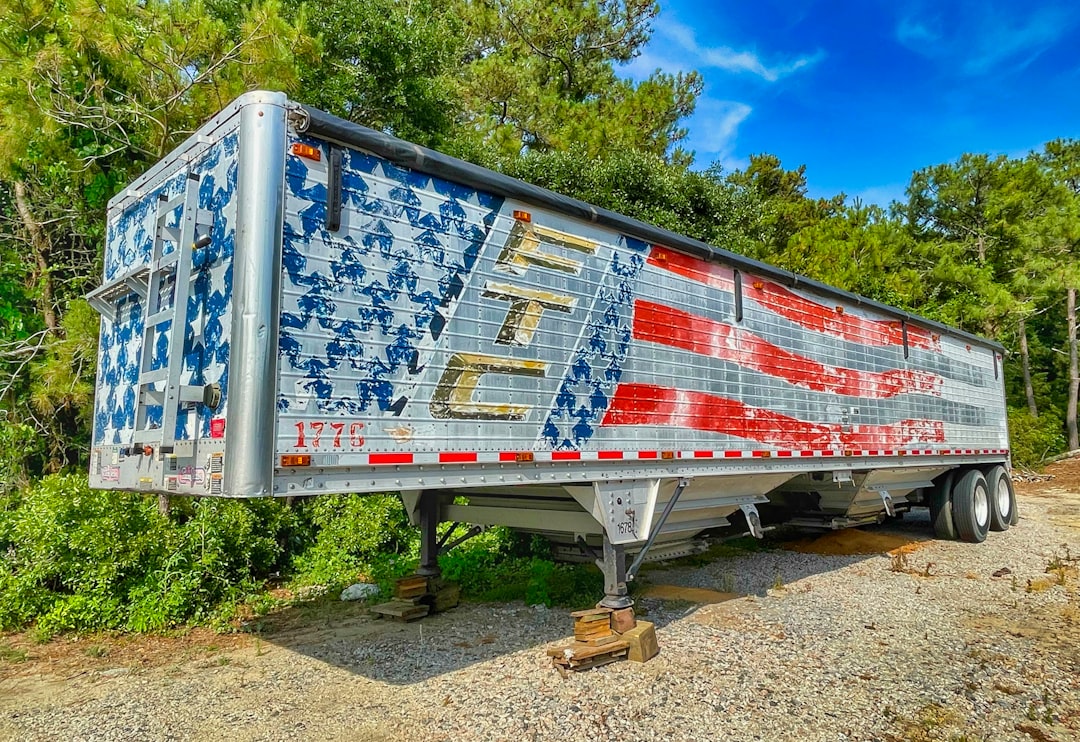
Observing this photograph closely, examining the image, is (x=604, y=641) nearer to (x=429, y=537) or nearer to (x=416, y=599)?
(x=416, y=599)

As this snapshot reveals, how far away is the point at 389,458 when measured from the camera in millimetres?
4426

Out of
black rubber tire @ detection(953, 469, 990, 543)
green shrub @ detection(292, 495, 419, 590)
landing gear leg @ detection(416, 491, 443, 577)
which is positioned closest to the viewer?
landing gear leg @ detection(416, 491, 443, 577)

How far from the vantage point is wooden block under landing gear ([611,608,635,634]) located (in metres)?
5.98

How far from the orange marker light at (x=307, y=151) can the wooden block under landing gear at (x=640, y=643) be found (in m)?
4.34

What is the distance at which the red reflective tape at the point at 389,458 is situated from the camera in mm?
4336

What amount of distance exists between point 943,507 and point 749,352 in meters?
6.97

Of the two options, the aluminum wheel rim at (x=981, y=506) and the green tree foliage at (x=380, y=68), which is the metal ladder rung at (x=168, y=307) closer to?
the green tree foliage at (x=380, y=68)

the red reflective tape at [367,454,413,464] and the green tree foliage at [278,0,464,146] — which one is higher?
the green tree foliage at [278,0,464,146]

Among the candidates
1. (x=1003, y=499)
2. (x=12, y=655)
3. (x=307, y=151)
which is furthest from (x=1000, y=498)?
(x=12, y=655)

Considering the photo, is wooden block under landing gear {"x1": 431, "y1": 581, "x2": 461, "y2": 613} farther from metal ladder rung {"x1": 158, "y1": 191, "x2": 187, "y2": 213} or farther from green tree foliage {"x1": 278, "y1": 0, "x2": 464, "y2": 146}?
green tree foliage {"x1": 278, "y1": 0, "x2": 464, "y2": 146}

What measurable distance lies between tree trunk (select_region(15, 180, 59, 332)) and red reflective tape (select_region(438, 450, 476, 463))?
27.9 ft

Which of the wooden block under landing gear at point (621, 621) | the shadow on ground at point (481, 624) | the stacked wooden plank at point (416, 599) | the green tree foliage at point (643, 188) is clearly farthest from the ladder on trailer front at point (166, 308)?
the green tree foliage at point (643, 188)

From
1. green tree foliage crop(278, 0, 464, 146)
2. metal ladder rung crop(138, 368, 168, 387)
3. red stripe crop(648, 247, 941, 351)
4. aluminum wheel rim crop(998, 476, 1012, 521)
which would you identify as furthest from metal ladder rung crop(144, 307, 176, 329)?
aluminum wheel rim crop(998, 476, 1012, 521)

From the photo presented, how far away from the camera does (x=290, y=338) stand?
4086 millimetres
